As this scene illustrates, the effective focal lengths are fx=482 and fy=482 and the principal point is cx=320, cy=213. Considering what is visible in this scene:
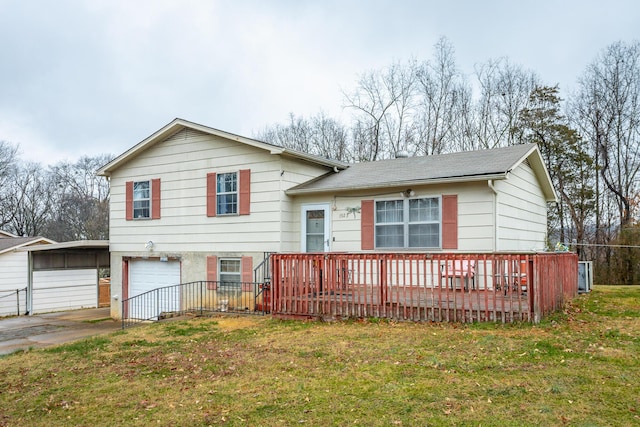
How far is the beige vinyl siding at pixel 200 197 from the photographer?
12734mm

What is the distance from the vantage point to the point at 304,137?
106 ft

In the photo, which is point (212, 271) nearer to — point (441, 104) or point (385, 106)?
point (385, 106)

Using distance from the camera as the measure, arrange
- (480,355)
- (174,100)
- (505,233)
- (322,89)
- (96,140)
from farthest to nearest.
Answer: (96,140) → (322,89) → (174,100) → (505,233) → (480,355)

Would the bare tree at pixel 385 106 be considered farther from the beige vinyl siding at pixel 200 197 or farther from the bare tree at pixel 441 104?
the beige vinyl siding at pixel 200 197

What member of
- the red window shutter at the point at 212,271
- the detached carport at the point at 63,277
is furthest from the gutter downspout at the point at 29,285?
the red window shutter at the point at 212,271

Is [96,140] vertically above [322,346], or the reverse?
[96,140]

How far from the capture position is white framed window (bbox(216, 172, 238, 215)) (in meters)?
13.4

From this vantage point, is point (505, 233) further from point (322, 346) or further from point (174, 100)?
point (174, 100)

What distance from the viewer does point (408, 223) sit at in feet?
37.8

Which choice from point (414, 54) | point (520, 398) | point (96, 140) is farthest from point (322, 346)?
point (96, 140)

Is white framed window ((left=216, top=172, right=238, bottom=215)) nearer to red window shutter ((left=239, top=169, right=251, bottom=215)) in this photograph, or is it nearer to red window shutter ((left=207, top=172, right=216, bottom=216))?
red window shutter ((left=207, top=172, right=216, bottom=216))

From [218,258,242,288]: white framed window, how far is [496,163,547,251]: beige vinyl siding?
6756mm

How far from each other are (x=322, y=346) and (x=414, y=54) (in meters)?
24.4

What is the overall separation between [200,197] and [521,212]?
349 inches
